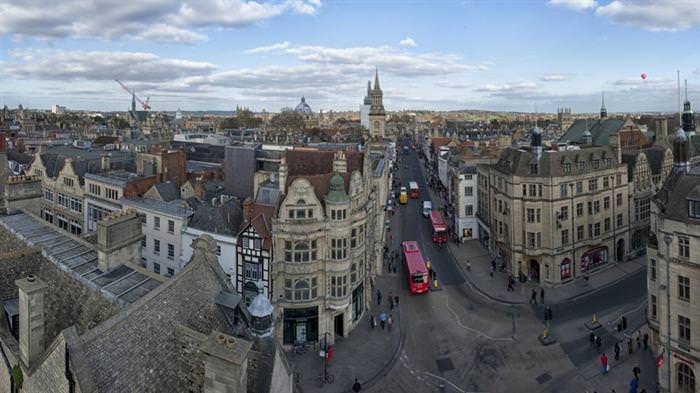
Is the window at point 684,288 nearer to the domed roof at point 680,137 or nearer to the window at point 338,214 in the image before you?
the domed roof at point 680,137

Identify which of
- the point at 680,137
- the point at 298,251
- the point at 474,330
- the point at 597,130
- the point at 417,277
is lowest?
the point at 474,330

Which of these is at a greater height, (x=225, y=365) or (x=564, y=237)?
(x=225, y=365)

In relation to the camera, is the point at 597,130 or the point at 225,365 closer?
the point at 225,365

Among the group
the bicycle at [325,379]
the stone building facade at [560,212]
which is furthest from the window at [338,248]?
the stone building facade at [560,212]

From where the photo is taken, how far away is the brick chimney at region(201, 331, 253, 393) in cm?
1319

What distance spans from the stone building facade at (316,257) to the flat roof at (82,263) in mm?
15310

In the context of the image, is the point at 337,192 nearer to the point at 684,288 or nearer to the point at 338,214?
the point at 338,214

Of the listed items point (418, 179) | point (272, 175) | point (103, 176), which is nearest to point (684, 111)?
point (272, 175)

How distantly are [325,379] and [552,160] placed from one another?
3232 cm

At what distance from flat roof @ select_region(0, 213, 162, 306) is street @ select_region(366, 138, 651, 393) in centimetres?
1789

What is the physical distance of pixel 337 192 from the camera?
128 ft

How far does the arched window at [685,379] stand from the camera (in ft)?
97.8

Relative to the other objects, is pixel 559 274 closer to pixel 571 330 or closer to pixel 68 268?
pixel 571 330

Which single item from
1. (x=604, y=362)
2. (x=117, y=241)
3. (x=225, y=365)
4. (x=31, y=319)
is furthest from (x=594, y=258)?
(x=31, y=319)
